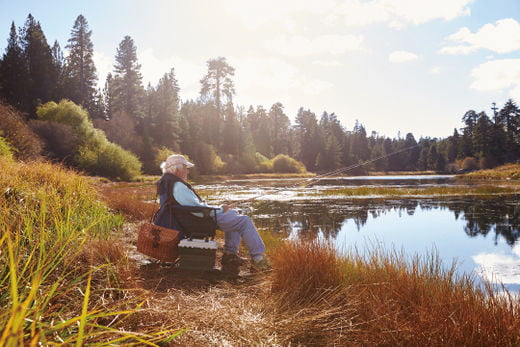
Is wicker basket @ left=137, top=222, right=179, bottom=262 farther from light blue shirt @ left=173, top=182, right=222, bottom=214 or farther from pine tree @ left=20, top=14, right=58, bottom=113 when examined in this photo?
pine tree @ left=20, top=14, right=58, bottom=113

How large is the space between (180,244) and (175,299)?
0.94 metres

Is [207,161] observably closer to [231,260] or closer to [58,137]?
[58,137]

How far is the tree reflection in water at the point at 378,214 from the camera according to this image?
888 cm

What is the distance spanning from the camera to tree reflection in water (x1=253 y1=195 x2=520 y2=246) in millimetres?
8875

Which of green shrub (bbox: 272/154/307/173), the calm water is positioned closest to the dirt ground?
the calm water

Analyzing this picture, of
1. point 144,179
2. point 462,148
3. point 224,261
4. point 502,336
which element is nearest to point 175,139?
point 144,179

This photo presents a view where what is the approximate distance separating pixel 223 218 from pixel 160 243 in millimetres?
823

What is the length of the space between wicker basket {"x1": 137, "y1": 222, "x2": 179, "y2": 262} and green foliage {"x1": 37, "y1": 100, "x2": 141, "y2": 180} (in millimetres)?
23344

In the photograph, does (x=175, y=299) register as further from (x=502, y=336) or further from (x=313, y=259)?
(x=502, y=336)

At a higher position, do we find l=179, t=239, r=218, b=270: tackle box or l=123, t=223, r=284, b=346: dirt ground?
l=179, t=239, r=218, b=270: tackle box

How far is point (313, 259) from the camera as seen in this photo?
3.73m

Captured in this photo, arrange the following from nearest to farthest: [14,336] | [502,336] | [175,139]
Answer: [14,336], [502,336], [175,139]

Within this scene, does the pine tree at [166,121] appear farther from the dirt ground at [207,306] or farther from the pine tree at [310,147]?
the dirt ground at [207,306]

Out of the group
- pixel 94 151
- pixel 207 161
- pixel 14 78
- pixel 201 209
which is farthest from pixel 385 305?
pixel 14 78
